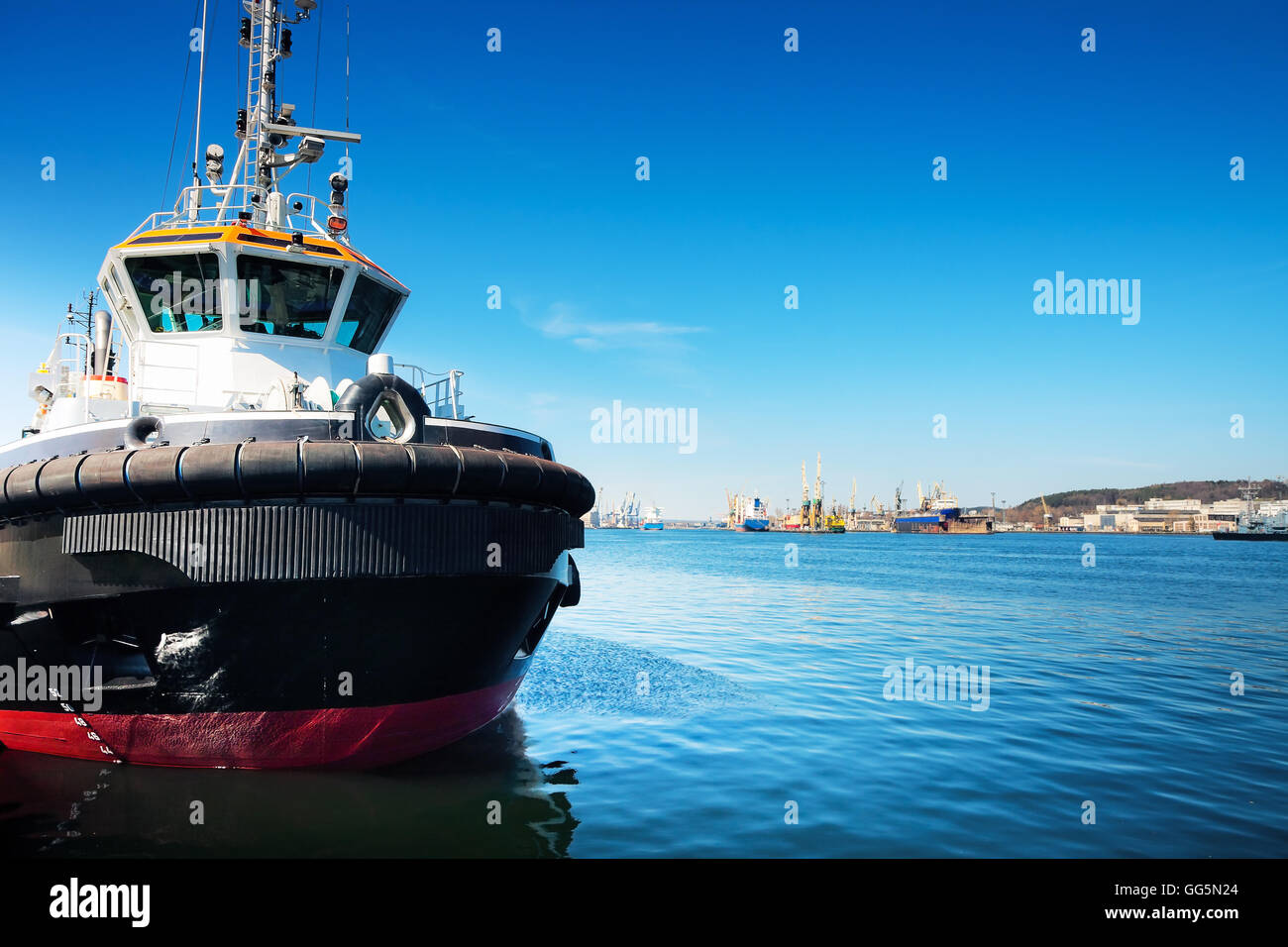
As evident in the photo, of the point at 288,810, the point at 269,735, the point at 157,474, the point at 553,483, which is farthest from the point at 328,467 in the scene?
the point at 288,810

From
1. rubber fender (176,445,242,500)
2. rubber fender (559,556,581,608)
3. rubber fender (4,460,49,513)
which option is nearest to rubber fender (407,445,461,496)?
rubber fender (176,445,242,500)

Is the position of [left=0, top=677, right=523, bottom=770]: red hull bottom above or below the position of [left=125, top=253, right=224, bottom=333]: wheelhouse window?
below

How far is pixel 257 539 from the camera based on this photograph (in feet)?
18.6

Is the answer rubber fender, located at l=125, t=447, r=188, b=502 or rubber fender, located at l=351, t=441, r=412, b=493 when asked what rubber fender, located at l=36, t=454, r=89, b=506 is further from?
rubber fender, located at l=351, t=441, r=412, b=493

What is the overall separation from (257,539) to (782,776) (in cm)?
515

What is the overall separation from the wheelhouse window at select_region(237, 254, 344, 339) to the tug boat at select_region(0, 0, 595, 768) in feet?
0.07

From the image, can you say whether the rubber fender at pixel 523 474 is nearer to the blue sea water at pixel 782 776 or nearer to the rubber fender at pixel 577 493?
the rubber fender at pixel 577 493

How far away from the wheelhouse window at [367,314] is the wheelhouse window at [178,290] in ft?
4.26

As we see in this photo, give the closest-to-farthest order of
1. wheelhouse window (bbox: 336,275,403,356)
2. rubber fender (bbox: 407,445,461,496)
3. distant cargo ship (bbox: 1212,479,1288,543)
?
rubber fender (bbox: 407,445,461,496) → wheelhouse window (bbox: 336,275,403,356) → distant cargo ship (bbox: 1212,479,1288,543)

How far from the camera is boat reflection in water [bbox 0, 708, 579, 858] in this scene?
218 inches

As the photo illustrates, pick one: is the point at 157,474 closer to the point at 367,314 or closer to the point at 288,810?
the point at 288,810
